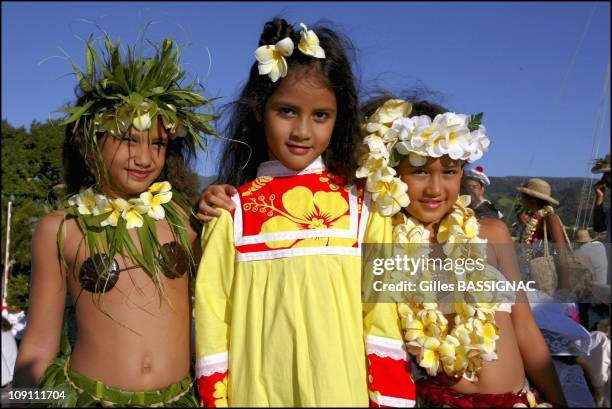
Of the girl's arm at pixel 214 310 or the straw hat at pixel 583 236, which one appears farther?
the straw hat at pixel 583 236

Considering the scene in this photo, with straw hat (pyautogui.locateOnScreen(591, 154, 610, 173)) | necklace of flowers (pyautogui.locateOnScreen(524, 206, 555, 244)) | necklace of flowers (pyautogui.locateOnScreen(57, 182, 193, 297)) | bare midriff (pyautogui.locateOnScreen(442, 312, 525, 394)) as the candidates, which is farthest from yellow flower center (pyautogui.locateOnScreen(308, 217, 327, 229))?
necklace of flowers (pyautogui.locateOnScreen(524, 206, 555, 244))

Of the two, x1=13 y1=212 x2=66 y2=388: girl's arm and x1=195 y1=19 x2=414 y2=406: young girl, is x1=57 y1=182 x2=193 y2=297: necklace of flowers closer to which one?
x1=13 y1=212 x2=66 y2=388: girl's arm

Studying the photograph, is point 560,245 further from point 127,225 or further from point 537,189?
point 127,225

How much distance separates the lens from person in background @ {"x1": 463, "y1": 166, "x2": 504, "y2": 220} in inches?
149

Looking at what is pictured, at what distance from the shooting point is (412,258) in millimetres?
2359

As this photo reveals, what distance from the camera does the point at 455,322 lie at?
2.35 m

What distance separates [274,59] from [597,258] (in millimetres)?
1991

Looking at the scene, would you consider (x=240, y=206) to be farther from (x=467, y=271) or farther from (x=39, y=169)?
(x=39, y=169)

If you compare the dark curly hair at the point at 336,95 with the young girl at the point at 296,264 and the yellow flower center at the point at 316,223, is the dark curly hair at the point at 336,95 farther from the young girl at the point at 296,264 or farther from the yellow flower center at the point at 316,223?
the yellow flower center at the point at 316,223

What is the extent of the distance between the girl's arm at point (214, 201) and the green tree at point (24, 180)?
274 inches

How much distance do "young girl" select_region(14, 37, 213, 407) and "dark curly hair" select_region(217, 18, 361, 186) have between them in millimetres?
257

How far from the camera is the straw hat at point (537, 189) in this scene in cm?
535

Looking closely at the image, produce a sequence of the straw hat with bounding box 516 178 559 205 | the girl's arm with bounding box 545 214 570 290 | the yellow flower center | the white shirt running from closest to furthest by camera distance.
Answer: the yellow flower center, the white shirt, the girl's arm with bounding box 545 214 570 290, the straw hat with bounding box 516 178 559 205

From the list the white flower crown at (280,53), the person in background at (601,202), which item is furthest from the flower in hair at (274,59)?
the person in background at (601,202)
